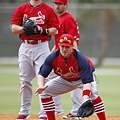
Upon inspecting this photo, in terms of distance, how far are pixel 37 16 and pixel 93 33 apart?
48.8 feet

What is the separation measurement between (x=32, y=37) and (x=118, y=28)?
51.0 ft

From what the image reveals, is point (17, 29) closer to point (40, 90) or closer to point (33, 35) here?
point (33, 35)

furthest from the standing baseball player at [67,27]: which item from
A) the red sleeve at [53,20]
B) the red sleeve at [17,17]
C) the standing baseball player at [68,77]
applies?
the standing baseball player at [68,77]

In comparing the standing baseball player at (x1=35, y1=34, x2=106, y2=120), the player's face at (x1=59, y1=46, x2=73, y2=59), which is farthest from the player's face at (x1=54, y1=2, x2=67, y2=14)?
the player's face at (x1=59, y1=46, x2=73, y2=59)

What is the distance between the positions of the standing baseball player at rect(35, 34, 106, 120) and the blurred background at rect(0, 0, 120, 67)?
1499cm

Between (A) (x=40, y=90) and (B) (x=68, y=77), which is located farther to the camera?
(B) (x=68, y=77)

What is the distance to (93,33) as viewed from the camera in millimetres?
23609

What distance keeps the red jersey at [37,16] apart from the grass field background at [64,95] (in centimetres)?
119

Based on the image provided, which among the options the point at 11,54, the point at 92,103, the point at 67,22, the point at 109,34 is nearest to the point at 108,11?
the point at 109,34

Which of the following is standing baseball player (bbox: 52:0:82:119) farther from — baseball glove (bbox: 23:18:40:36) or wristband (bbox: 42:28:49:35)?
baseball glove (bbox: 23:18:40:36)

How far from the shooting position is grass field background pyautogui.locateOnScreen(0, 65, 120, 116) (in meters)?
12.8

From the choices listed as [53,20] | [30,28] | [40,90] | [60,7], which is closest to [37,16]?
[53,20]

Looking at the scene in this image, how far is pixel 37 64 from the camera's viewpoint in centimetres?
881

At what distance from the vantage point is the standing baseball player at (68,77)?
8000mm
